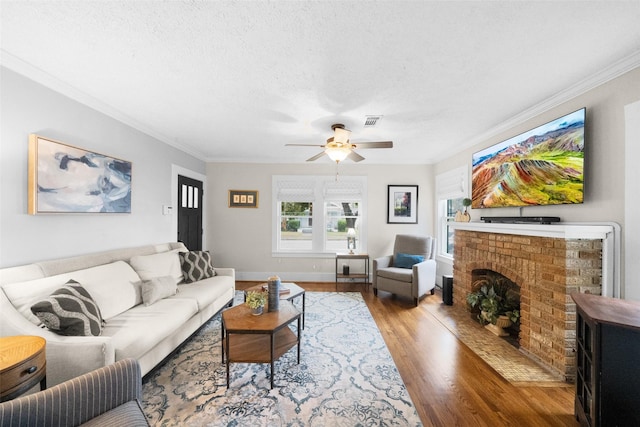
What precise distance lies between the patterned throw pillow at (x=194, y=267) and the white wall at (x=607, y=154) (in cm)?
419

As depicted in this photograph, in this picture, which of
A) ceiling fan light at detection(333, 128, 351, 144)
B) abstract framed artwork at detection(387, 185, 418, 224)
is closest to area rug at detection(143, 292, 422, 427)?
ceiling fan light at detection(333, 128, 351, 144)

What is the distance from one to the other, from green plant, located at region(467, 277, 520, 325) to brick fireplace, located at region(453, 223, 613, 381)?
1.25 feet

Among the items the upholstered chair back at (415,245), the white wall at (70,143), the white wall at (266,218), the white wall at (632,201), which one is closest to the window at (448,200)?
the white wall at (266,218)

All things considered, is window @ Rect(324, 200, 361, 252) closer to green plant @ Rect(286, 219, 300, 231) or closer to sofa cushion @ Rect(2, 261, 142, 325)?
green plant @ Rect(286, 219, 300, 231)

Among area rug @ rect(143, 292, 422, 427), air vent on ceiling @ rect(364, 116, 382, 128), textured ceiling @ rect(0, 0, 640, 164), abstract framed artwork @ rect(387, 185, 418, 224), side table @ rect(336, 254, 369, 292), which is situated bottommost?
area rug @ rect(143, 292, 422, 427)

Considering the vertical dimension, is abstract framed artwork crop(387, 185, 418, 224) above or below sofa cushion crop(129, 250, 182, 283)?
above

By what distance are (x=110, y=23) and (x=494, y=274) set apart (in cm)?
455

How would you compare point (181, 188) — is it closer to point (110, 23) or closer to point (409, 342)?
point (110, 23)

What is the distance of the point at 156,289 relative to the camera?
2648mm

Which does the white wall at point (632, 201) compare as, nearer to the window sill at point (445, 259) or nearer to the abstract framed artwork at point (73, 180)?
the window sill at point (445, 259)

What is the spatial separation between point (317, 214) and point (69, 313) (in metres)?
4.06

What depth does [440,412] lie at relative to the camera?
182 centimetres

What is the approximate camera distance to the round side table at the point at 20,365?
126cm

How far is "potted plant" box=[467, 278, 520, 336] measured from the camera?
2962 millimetres
